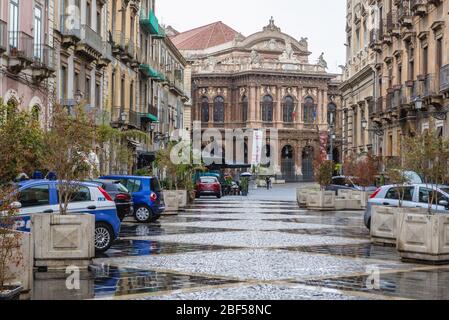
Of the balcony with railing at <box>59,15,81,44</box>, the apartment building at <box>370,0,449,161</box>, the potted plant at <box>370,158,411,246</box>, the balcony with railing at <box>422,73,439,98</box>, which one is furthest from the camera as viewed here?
the balcony with railing at <box>422,73,439,98</box>

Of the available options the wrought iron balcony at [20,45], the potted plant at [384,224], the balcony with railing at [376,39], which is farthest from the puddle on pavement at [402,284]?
→ the balcony with railing at [376,39]

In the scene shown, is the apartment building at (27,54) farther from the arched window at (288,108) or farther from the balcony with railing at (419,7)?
the arched window at (288,108)

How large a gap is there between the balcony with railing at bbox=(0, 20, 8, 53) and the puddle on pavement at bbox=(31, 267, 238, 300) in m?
11.6

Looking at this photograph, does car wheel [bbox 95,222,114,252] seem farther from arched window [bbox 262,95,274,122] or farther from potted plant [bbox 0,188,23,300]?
arched window [bbox 262,95,274,122]

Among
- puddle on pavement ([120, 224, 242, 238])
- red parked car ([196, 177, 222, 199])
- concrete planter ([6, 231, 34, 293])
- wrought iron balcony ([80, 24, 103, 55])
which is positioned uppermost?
wrought iron balcony ([80, 24, 103, 55])

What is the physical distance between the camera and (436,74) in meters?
31.6

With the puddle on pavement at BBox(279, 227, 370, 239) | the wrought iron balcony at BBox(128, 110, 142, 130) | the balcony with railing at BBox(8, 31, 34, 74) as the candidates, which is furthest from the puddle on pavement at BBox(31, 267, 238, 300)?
the wrought iron balcony at BBox(128, 110, 142, 130)

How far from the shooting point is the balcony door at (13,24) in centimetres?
2386

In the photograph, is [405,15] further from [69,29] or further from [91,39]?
[69,29]

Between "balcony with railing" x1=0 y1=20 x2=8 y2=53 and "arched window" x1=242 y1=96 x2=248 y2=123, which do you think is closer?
"balcony with railing" x1=0 y1=20 x2=8 y2=53

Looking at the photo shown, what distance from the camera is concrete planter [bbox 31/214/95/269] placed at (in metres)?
13.1

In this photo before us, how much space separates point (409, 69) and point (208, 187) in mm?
15635
